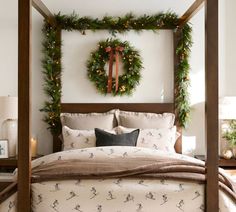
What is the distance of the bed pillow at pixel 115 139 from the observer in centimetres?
365

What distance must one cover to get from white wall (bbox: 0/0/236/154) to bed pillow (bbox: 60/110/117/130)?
0.31 m

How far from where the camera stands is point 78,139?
3.93 m

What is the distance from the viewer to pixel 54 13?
454 centimetres

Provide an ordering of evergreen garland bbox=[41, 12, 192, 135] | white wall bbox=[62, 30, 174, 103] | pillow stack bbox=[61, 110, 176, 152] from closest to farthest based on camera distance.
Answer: pillow stack bbox=[61, 110, 176, 152]
evergreen garland bbox=[41, 12, 192, 135]
white wall bbox=[62, 30, 174, 103]

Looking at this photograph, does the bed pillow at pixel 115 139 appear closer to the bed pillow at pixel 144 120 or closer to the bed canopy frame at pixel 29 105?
the bed pillow at pixel 144 120

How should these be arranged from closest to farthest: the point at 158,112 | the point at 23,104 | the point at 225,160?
the point at 23,104 < the point at 225,160 < the point at 158,112

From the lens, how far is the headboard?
4.45 meters

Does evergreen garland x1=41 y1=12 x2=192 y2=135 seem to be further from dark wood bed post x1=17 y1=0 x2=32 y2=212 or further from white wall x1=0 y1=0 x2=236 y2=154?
dark wood bed post x1=17 y1=0 x2=32 y2=212

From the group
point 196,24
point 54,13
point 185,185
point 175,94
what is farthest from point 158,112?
point 185,185

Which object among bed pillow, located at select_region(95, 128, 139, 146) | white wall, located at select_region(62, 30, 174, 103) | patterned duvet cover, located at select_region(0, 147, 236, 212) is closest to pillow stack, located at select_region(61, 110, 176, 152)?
bed pillow, located at select_region(95, 128, 139, 146)

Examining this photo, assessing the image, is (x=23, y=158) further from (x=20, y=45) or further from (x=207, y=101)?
(x=207, y=101)

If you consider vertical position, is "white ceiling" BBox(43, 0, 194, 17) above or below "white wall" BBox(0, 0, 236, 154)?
above

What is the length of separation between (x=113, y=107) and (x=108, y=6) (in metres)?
1.22

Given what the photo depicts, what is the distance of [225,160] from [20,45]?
2.67 meters
